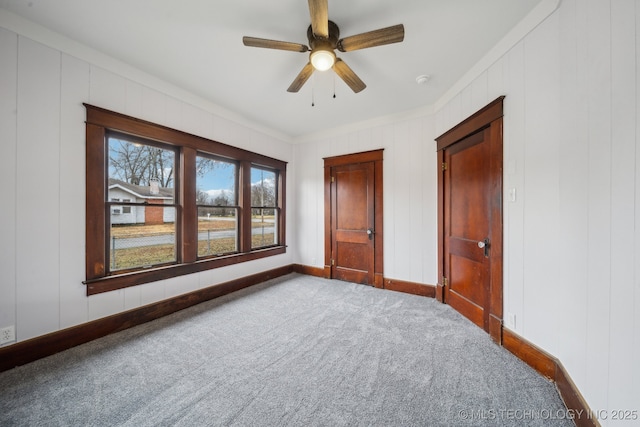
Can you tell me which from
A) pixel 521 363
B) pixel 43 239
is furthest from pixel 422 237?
pixel 43 239

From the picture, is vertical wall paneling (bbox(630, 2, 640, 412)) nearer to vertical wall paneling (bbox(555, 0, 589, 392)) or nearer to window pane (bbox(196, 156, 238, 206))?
vertical wall paneling (bbox(555, 0, 589, 392))

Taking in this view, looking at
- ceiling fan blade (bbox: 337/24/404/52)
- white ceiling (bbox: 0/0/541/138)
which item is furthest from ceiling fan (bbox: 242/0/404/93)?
white ceiling (bbox: 0/0/541/138)

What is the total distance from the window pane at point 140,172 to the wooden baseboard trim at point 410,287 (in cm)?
341

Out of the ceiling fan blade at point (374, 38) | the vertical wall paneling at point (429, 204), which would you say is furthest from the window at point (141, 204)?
the vertical wall paneling at point (429, 204)

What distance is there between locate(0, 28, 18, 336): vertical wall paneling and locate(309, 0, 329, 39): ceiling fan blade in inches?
96.1

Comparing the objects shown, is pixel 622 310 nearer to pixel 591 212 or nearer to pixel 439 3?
pixel 591 212

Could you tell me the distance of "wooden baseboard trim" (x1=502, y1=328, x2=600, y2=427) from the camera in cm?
128

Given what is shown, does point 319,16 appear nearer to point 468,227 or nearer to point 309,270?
point 468,227

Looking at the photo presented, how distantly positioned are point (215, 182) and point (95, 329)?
213cm

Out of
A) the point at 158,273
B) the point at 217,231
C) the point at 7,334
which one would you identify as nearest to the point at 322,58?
the point at 217,231

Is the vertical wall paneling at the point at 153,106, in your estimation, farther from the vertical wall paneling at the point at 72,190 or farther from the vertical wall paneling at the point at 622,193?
the vertical wall paneling at the point at 622,193

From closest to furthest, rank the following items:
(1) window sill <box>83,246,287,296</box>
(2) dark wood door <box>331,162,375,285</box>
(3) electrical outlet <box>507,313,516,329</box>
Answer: (3) electrical outlet <box>507,313,516,329</box> → (1) window sill <box>83,246,287,296</box> → (2) dark wood door <box>331,162,375,285</box>

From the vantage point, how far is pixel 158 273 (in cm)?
273

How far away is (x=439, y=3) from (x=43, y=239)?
3.75m
